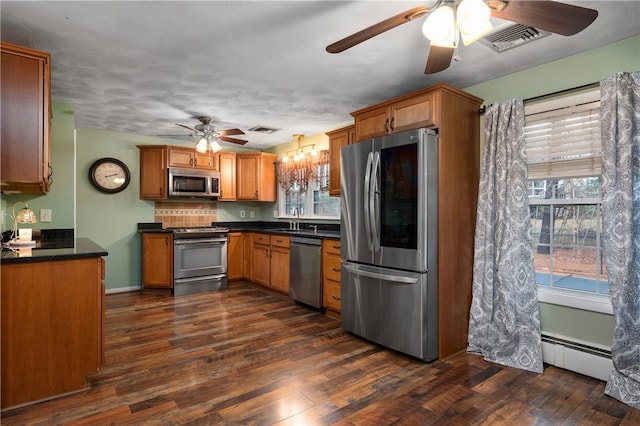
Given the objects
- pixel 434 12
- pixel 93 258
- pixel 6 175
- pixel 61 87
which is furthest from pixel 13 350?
pixel 434 12

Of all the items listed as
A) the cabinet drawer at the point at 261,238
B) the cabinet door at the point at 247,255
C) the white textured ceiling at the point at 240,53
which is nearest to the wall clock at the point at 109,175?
the white textured ceiling at the point at 240,53

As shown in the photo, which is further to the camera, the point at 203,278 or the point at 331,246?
the point at 203,278

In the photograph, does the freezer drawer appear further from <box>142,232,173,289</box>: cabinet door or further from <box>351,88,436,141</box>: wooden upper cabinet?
<box>142,232,173,289</box>: cabinet door

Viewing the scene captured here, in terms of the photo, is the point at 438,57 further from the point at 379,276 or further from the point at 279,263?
the point at 279,263

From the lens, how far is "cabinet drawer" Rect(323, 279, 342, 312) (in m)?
3.83

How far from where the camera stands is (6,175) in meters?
2.17

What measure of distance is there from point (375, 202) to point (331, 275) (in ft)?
4.13

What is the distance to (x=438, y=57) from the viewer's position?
1.89 meters

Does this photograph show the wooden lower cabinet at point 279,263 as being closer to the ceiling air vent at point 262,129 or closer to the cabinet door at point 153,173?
the ceiling air vent at point 262,129

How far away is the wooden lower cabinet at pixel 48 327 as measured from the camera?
6.74 feet

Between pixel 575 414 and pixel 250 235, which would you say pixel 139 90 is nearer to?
pixel 250 235

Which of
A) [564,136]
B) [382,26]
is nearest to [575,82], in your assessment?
[564,136]

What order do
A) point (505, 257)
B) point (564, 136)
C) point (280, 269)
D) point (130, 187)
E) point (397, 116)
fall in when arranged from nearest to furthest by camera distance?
point (564, 136) < point (505, 257) < point (397, 116) < point (280, 269) < point (130, 187)

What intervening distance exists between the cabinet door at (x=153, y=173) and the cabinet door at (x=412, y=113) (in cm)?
358
